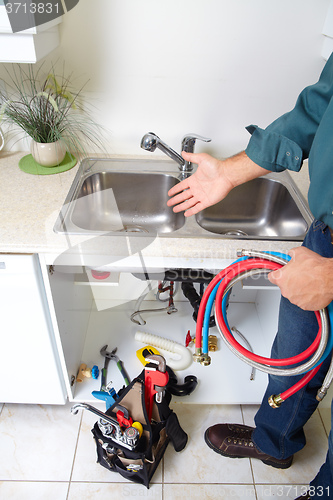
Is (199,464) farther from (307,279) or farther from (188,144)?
(188,144)

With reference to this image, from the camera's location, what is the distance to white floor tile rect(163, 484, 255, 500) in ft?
4.57

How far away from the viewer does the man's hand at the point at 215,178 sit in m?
1.10

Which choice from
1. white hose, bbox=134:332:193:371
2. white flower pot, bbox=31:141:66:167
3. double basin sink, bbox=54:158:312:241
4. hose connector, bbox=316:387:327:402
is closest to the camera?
hose connector, bbox=316:387:327:402

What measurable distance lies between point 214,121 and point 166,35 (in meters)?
0.39

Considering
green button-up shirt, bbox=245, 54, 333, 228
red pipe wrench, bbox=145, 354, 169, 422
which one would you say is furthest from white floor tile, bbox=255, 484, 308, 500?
green button-up shirt, bbox=245, 54, 333, 228

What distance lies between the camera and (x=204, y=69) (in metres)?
1.50

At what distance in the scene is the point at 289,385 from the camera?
49.1 inches

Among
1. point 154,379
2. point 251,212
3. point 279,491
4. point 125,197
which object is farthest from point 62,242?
point 279,491

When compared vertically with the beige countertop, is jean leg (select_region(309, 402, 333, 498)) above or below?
below

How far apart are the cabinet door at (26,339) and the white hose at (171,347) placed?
451 millimetres

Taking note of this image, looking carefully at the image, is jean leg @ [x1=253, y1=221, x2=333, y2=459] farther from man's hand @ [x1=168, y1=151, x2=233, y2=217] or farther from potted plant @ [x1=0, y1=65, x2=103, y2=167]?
potted plant @ [x1=0, y1=65, x2=103, y2=167]

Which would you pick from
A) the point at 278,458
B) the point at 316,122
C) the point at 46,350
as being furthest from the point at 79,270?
the point at 278,458

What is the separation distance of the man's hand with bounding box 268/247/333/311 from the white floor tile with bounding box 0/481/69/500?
1177 millimetres

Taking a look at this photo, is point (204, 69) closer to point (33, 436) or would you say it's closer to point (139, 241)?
point (139, 241)
